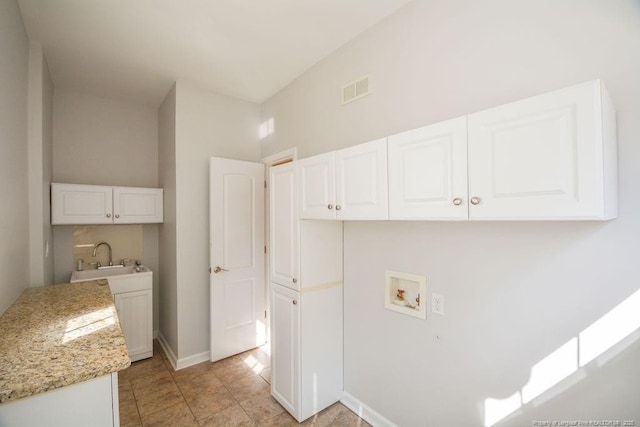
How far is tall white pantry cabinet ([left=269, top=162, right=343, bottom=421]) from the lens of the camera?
211 centimetres

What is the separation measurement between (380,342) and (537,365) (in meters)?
0.96

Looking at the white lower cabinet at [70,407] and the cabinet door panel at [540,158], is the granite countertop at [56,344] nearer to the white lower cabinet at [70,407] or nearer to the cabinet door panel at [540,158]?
the white lower cabinet at [70,407]

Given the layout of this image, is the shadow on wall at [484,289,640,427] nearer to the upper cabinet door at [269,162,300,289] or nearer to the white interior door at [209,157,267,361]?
the upper cabinet door at [269,162,300,289]

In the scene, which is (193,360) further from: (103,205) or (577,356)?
(577,356)

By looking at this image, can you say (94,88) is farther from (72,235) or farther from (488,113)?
(488,113)

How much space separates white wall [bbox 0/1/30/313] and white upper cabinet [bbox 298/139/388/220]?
1.80m

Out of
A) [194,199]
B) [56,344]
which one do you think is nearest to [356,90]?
[194,199]

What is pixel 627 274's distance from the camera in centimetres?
112

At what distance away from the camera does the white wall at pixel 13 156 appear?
166cm

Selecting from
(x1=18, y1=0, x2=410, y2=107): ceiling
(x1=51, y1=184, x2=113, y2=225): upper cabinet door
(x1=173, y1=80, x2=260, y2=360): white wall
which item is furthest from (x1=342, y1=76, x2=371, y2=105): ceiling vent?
(x1=51, y1=184, x2=113, y2=225): upper cabinet door

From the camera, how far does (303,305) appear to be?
2102 mm

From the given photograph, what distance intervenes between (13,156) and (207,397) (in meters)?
2.29

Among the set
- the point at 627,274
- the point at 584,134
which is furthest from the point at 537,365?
the point at 584,134

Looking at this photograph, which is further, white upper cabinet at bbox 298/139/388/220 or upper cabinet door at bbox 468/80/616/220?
white upper cabinet at bbox 298/139/388/220
